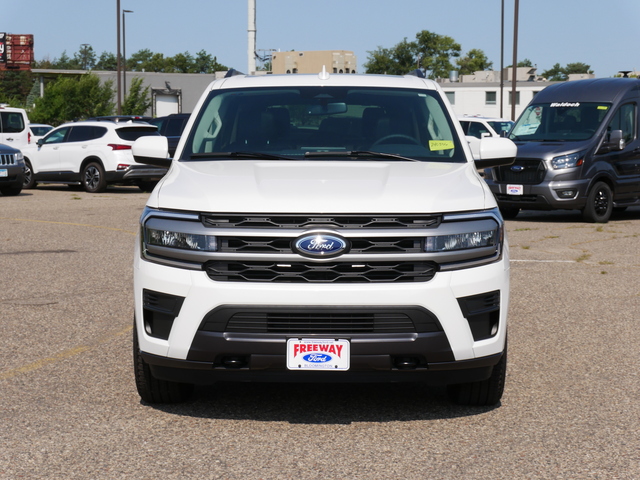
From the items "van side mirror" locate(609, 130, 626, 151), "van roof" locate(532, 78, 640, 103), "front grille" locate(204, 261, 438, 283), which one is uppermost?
"van roof" locate(532, 78, 640, 103)

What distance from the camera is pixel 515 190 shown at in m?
16.7

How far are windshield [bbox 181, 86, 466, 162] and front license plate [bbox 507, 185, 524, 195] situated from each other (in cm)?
1046

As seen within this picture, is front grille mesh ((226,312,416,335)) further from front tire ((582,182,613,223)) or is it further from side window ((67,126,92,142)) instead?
side window ((67,126,92,142))

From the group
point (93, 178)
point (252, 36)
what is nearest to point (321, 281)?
point (252, 36)

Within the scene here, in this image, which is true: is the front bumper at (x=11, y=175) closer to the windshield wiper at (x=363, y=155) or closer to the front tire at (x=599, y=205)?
the front tire at (x=599, y=205)

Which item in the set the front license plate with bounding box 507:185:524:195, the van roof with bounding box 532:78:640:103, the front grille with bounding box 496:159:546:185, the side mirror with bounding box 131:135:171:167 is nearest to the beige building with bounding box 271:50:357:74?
the front grille with bounding box 496:159:546:185

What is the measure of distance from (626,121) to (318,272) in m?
13.7

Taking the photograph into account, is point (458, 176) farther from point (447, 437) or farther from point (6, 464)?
point (6, 464)

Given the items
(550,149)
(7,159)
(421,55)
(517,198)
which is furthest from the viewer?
(421,55)

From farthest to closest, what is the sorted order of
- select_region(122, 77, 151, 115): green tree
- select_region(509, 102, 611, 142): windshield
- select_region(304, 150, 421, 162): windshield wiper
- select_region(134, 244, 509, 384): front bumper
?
select_region(122, 77, 151, 115): green tree < select_region(509, 102, 611, 142): windshield < select_region(304, 150, 421, 162): windshield wiper < select_region(134, 244, 509, 384): front bumper

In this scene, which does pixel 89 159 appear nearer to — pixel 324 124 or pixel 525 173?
pixel 525 173

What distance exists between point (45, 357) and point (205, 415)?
1.77 metres

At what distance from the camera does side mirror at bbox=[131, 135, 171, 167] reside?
20.5 feet

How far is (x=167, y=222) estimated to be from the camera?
4.83 m
